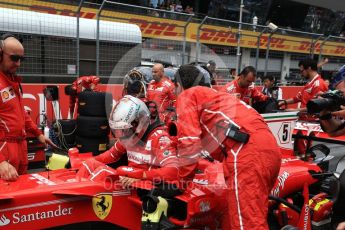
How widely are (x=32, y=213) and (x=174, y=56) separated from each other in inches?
289

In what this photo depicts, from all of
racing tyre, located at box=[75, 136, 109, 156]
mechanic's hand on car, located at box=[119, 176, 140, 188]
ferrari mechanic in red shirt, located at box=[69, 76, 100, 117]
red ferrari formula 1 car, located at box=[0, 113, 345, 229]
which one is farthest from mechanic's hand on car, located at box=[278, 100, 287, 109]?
mechanic's hand on car, located at box=[119, 176, 140, 188]

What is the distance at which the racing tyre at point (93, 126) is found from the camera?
542cm

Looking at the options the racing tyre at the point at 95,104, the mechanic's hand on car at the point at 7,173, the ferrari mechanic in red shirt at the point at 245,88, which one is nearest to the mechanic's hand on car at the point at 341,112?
the mechanic's hand on car at the point at 7,173

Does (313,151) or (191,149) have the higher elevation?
(191,149)

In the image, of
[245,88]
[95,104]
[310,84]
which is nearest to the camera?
[95,104]

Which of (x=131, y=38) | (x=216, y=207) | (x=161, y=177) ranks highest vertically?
(x=131, y=38)

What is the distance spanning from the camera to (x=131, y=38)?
857cm

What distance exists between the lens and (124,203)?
2.70m

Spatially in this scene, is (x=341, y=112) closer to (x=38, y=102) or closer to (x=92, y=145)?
(x=92, y=145)

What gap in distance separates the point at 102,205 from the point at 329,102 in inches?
61.6

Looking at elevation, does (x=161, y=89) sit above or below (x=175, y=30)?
below

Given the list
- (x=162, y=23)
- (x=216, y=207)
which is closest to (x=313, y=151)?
(x=216, y=207)

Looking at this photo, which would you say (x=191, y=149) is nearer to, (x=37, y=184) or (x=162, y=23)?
(x=37, y=184)

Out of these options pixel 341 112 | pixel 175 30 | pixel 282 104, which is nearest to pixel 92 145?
pixel 282 104
